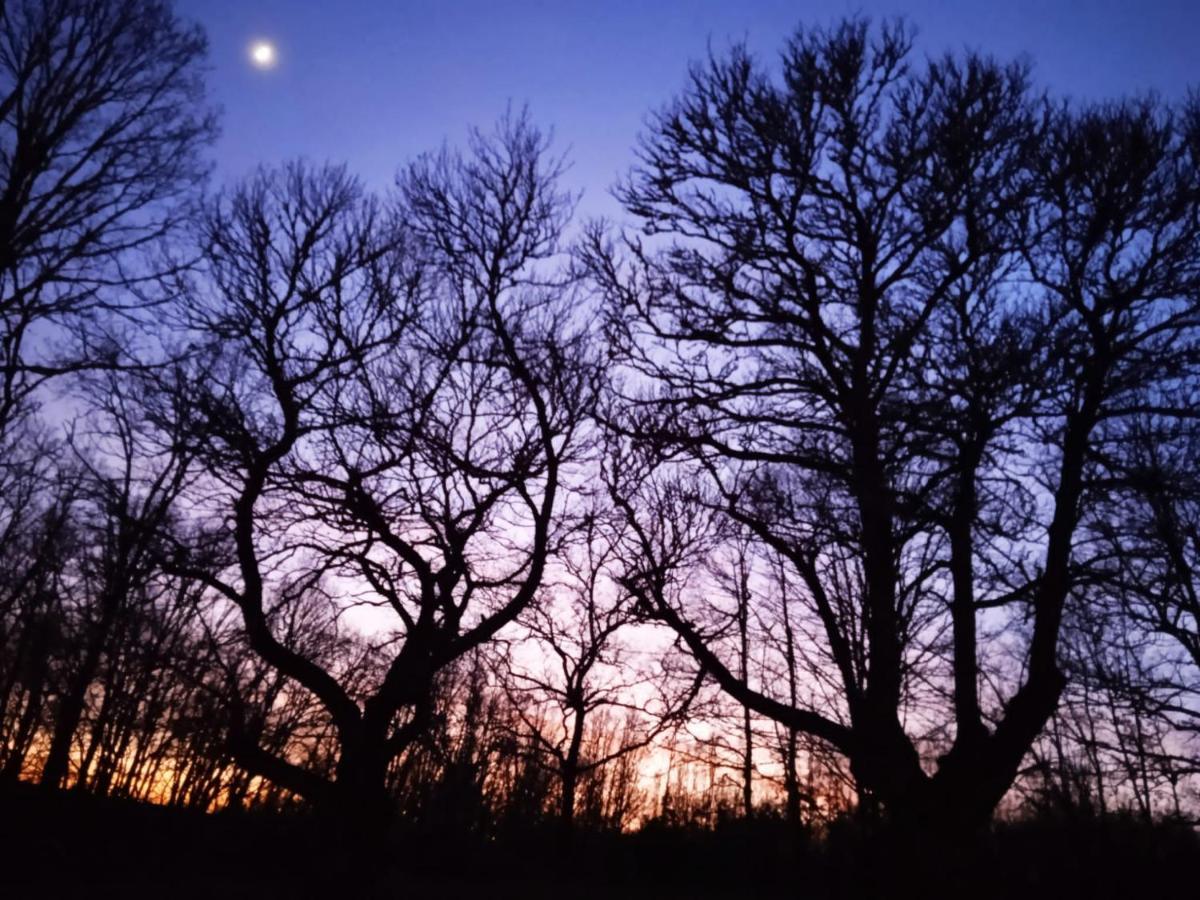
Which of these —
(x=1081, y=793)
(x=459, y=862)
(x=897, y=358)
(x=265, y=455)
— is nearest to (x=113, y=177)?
(x=265, y=455)

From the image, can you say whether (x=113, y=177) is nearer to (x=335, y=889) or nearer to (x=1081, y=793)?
(x=335, y=889)

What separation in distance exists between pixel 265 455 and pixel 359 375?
5.99 ft

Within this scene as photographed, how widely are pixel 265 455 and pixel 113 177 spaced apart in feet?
12.9

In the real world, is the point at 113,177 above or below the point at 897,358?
above

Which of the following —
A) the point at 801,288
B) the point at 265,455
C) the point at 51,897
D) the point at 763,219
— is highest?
the point at 763,219

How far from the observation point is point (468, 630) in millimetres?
13320

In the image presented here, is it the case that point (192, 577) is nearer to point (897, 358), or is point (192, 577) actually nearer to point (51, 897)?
point (51, 897)

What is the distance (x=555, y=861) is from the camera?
23.1 meters

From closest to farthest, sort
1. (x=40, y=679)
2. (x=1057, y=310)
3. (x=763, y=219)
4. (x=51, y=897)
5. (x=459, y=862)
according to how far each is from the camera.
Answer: (x=1057, y=310)
(x=763, y=219)
(x=51, y=897)
(x=459, y=862)
(x=40, y=679)

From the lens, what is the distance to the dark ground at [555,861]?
11.4m

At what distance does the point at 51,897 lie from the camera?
1273 centimetres

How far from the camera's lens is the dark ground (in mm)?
11422

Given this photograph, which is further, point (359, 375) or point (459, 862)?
point (459, 862)

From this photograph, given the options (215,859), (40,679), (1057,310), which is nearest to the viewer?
(1057,310)
